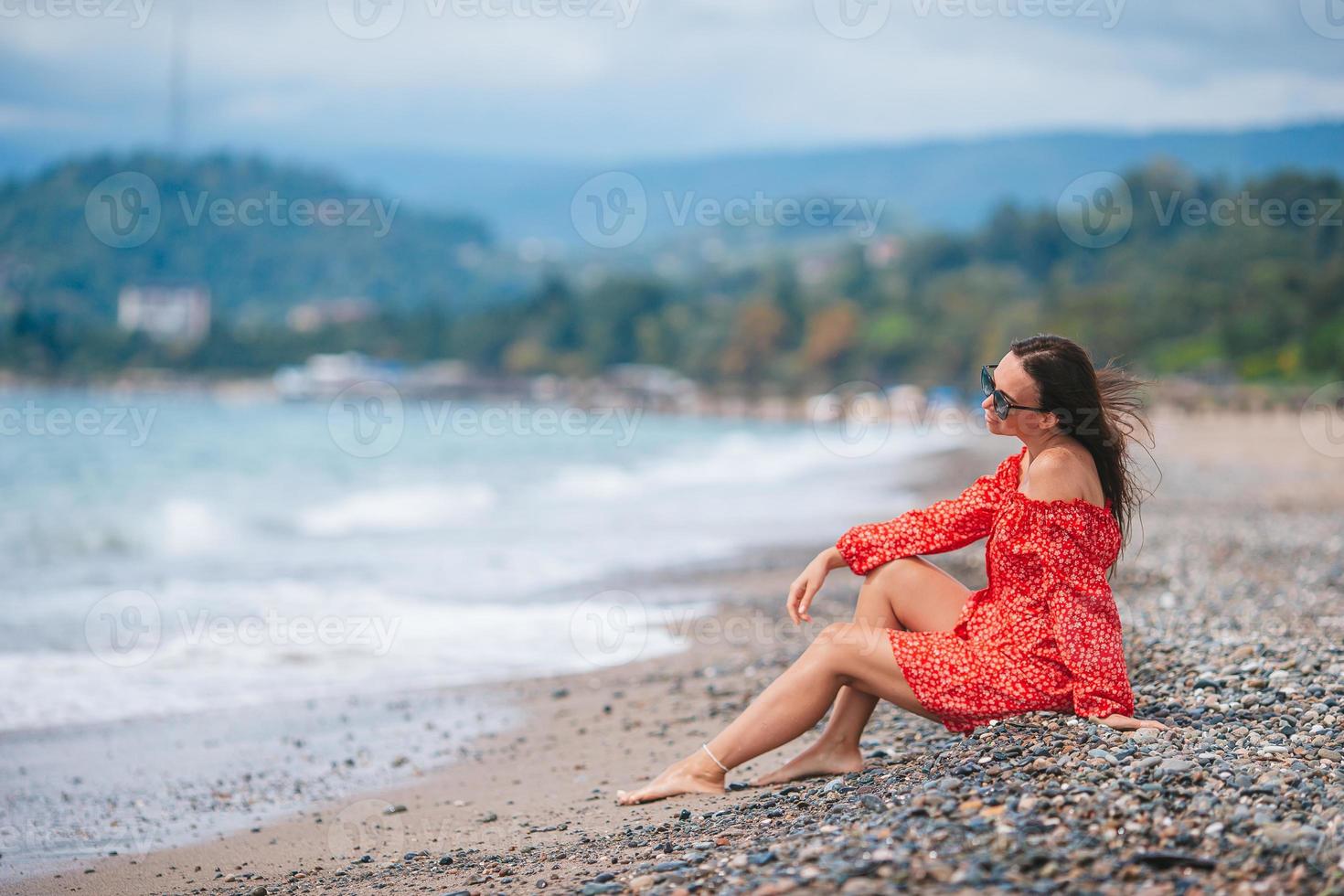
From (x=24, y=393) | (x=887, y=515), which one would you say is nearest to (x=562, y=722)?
(x=887, y=515)

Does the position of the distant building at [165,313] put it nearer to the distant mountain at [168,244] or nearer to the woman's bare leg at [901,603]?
the distant mountain at [168,244]

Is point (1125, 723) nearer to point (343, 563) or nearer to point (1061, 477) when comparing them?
point (1061, 477)

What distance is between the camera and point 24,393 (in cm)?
11369

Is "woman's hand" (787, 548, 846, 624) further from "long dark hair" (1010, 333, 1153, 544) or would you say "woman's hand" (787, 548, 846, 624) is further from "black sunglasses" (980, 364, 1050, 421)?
"long dark hair" (1010, 333, 1153, 544)

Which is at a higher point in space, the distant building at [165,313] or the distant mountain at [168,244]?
the distant mountain at [168,244]

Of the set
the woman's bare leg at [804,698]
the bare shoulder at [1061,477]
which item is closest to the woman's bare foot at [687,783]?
the woman's bare leg at [804,698]

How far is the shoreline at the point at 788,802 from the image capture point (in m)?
2.96

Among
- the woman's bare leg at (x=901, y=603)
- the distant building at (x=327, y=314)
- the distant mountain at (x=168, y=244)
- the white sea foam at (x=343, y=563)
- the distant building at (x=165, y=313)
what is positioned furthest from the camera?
the distant mountain at (x=168, y=244)

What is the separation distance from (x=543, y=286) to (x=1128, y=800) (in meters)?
142

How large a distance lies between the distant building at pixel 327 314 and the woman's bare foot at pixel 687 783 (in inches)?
5628

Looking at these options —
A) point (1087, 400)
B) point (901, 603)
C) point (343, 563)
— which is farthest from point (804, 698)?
point (343, 563)

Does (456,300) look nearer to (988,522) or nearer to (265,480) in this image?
(265,480)

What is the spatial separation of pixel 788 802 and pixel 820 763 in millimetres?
324

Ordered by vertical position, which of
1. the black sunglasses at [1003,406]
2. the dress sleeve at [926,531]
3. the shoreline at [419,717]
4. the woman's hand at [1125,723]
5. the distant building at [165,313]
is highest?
the distant building at [165,313]
